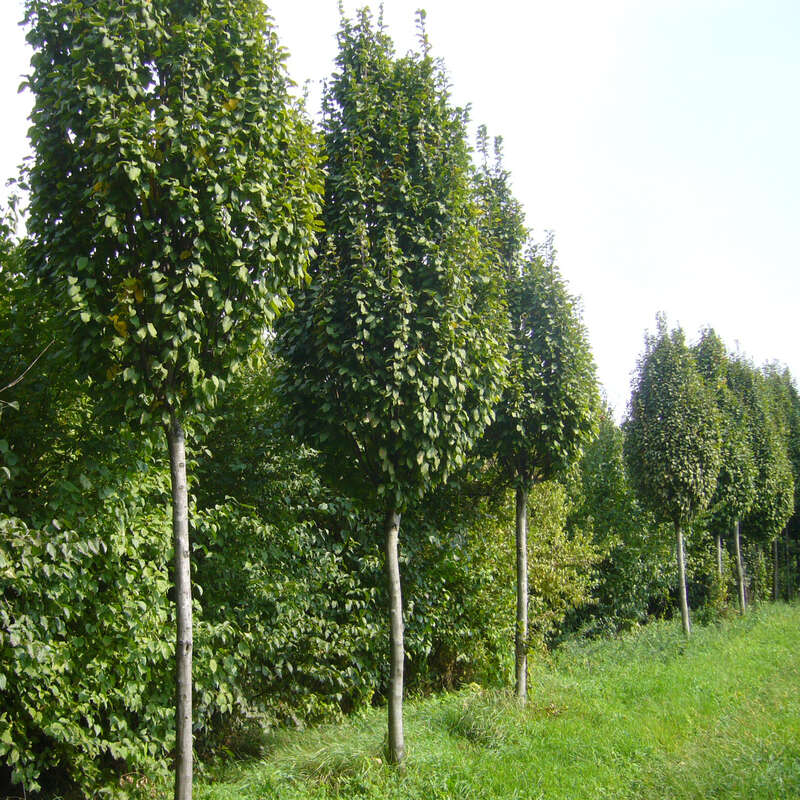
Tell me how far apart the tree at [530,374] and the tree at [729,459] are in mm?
8872

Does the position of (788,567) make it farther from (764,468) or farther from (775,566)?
(764,468)

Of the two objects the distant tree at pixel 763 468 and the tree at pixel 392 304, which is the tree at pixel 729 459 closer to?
the distant tree at pixel 763 468

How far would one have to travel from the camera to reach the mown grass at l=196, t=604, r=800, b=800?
18.9ft

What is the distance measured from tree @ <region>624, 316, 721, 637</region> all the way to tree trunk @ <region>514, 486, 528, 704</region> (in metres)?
6.08

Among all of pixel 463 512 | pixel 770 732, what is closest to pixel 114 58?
pixel 463 512

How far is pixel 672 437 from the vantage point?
14.0 m

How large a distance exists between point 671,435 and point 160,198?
12404 mm

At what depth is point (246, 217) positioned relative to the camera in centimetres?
454

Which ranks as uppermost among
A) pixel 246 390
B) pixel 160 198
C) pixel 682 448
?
pixel 160 198

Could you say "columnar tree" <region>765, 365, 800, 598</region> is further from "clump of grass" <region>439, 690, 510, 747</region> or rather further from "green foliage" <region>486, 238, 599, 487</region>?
"clump of grass" <region>439, 690, 510, 747</region>

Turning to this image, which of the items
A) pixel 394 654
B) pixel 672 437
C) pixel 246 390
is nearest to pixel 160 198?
pixel 246 390

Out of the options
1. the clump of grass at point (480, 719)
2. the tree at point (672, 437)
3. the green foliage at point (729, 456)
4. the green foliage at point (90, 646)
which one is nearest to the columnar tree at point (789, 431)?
the green foliage at point (729, 456)

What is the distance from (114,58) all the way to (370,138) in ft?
8.85

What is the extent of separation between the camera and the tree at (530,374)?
877cm
